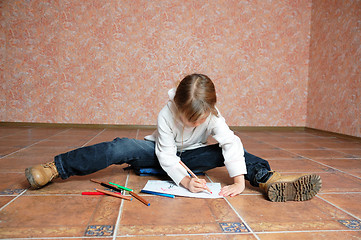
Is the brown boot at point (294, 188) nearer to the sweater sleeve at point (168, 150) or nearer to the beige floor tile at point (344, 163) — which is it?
the sweater sleeve at point (168, 150)

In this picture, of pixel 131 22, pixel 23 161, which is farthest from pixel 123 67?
pixel 23 161

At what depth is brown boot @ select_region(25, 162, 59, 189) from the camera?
115cm

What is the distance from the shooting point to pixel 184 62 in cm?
366

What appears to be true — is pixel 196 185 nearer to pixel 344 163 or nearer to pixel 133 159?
pixel 133 159

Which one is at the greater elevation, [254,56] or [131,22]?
[131,22]

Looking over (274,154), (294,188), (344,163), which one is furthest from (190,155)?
(344,163)

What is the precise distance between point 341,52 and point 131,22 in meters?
2.39

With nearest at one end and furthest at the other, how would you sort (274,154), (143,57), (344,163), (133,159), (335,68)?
(133,159) → (344,163) → (274,154) → (335,68) → (143,57)

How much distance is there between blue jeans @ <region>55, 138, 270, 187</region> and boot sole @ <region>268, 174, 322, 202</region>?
0.10 m

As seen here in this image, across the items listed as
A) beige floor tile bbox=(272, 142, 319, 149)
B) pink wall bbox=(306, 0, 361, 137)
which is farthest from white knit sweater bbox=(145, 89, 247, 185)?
pink wall bbox=(306, 0, 361, 137)

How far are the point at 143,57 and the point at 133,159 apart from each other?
245 cm

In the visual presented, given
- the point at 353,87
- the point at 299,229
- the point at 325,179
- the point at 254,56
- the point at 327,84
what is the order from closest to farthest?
the point at 299,229, the point at 325,179, the point at 353,87, the point at 327,84, the point at 254,56

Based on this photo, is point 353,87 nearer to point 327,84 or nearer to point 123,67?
point 327,84

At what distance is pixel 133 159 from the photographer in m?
1.35
